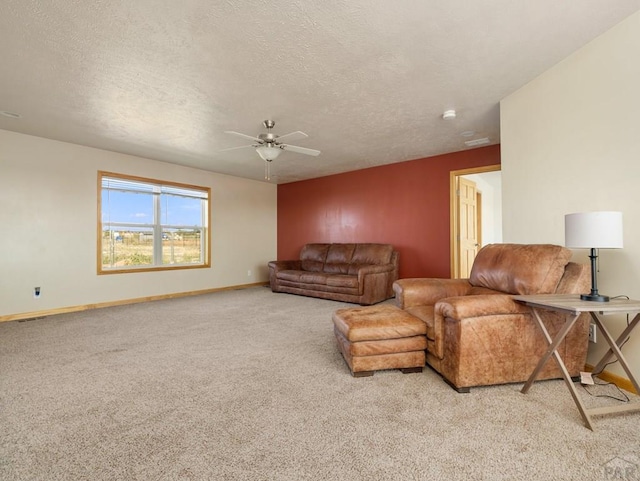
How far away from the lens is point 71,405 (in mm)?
1916

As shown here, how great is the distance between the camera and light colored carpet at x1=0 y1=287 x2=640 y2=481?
1.37 m

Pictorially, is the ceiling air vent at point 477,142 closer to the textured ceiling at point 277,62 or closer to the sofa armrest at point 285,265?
the textured ceiling at point 277,62

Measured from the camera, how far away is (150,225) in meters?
5.53

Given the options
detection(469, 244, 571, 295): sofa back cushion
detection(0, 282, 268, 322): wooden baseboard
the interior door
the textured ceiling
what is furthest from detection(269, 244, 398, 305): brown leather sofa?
detection(469, 244, 571, 295): sofa back cushion

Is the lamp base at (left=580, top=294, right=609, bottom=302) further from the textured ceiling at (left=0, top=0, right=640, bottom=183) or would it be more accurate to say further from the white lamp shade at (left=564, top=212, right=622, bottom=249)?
the textured ceiling at (left=0, top=0, right=640, bottom=183)

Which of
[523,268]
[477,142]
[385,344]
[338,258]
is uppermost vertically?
[477,142]

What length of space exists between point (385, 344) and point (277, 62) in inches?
92.0

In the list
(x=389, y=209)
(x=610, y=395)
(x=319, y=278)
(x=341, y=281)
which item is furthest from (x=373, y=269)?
(x=610, y=395)

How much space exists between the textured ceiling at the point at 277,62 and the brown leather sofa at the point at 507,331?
5.13 feet

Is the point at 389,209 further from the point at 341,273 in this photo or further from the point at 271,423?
the point at 271,423

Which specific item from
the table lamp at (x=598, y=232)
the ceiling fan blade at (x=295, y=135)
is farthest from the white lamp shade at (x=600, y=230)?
the ceiling fan blade at (x=295, y=135)

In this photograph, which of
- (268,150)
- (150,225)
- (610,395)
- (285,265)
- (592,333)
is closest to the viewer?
(610,395)

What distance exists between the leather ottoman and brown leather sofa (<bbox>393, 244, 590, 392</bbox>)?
100mm

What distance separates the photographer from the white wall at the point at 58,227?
4.10 m
